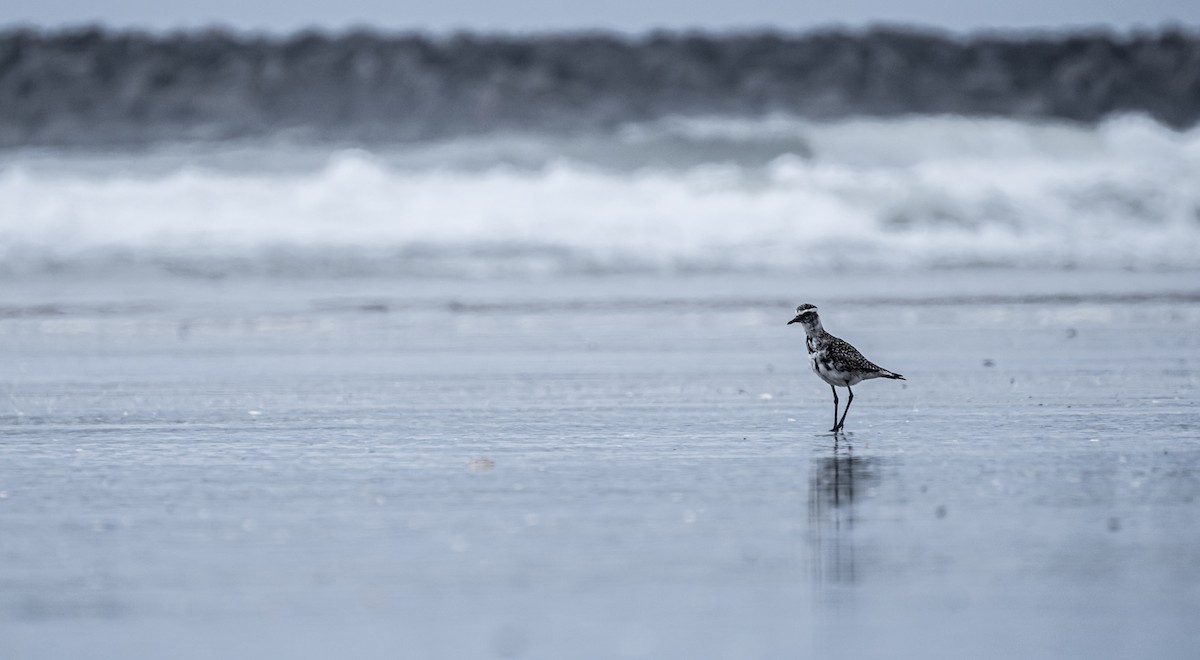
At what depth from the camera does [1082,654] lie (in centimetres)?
428

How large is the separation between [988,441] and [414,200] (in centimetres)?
2168

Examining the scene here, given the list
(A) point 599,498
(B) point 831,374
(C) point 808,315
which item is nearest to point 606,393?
(C) point 808,315

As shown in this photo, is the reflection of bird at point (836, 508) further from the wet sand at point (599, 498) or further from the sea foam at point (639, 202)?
the sea foam at point (639, 202)

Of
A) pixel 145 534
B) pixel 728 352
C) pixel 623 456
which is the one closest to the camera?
pixel 145 534

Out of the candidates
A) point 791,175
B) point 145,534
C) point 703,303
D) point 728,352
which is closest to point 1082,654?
point 145,534

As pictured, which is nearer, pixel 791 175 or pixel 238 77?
pixel 791 175

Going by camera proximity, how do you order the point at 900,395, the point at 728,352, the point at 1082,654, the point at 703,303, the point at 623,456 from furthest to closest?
the point at 703,303
the point at 728,352
the point at 900,395
the point at 623,456
the point at 1082,654

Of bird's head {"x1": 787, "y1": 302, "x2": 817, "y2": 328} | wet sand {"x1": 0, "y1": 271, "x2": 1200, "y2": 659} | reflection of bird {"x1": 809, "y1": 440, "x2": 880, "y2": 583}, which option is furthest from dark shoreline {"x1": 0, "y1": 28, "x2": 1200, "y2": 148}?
reflection of bird {"x1": 809, "y1": 440, "x2": 880, "y2": 583}

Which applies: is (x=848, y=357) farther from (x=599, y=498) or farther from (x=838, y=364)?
(x=599, y=498)

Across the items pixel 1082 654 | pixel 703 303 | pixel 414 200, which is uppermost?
pixel 414 200

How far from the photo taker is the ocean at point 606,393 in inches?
191

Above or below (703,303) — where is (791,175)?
above

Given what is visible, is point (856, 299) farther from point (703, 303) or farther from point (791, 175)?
point (791, 175)

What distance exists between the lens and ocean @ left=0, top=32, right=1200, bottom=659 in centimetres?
485
